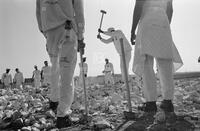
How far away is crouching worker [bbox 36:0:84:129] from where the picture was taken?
140 inches

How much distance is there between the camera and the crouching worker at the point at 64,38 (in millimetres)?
3545

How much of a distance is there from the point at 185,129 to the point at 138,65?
4.68 feet

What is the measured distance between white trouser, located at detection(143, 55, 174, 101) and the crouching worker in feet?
3.31

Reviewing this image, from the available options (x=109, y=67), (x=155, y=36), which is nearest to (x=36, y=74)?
(x=109, y=67)

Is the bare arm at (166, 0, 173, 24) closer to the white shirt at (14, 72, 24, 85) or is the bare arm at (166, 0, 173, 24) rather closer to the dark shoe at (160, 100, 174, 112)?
the dark shoe at (160, 100, 174, 112)

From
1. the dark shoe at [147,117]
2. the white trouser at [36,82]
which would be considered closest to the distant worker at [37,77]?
the white trouser at [36,82]

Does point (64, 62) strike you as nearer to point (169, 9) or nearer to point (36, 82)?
point (169, 9)

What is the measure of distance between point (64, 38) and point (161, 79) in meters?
1.47

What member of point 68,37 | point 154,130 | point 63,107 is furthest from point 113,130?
point 68,37

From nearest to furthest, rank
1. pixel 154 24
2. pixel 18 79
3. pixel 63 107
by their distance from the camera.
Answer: pixel 63 107 < pixel 154 24 < pixel 18 79

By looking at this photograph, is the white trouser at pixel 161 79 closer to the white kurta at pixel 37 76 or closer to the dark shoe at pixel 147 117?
the dark shoe at pixel 147 117

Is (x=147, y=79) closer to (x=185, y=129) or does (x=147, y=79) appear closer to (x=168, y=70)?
(x=168, y=70)

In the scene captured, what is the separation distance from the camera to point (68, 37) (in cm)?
372

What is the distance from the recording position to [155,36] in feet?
13.1
